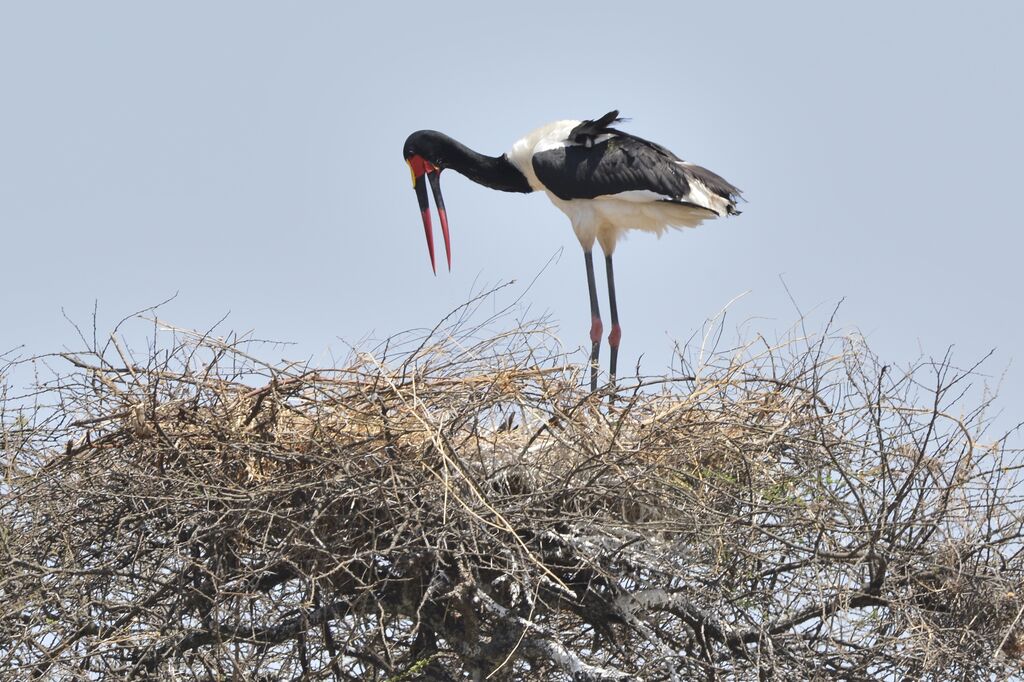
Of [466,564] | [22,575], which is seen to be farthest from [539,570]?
[22,575]

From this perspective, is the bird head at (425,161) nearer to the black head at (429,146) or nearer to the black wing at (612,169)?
the black head at (429,146)

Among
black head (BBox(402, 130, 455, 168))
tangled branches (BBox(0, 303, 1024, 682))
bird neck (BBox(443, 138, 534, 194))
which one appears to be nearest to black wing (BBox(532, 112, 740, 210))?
bird neck (BBox(443, 138, 534, 194))

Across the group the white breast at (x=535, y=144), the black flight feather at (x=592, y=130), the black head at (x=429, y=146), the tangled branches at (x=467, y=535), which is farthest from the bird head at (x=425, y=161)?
the tangled branches at (x=467, y=535)

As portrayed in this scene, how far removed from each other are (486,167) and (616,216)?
0.93 meters

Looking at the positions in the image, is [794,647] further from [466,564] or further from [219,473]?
[219,473]

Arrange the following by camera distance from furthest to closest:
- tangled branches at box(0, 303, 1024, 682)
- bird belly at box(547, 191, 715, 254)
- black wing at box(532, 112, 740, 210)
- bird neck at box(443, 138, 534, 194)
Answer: bird neck at box(443, 138, 534, 194) < bird belly at box(547, 191, 715, 254) < black wing at box(532, 112, 740, 210) < tangled branches at box(0, 303, 1024, 682)

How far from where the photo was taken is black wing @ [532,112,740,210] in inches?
363

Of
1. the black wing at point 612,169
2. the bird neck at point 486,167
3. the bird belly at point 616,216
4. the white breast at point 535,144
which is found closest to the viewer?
the black wing at point 612,169

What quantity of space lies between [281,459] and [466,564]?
2.61ft

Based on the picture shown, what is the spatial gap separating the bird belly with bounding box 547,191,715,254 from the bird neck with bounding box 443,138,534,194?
0.95 feet

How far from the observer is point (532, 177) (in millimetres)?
9680

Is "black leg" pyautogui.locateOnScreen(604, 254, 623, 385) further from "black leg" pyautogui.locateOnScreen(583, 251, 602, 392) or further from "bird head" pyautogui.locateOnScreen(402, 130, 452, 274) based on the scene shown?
"bird head" pyautogui.locateOnScreen(402, 130, 452, 274)

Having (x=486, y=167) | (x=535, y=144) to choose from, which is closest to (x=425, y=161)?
(x=486, y=167)

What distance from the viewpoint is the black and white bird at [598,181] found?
9.24 metres
